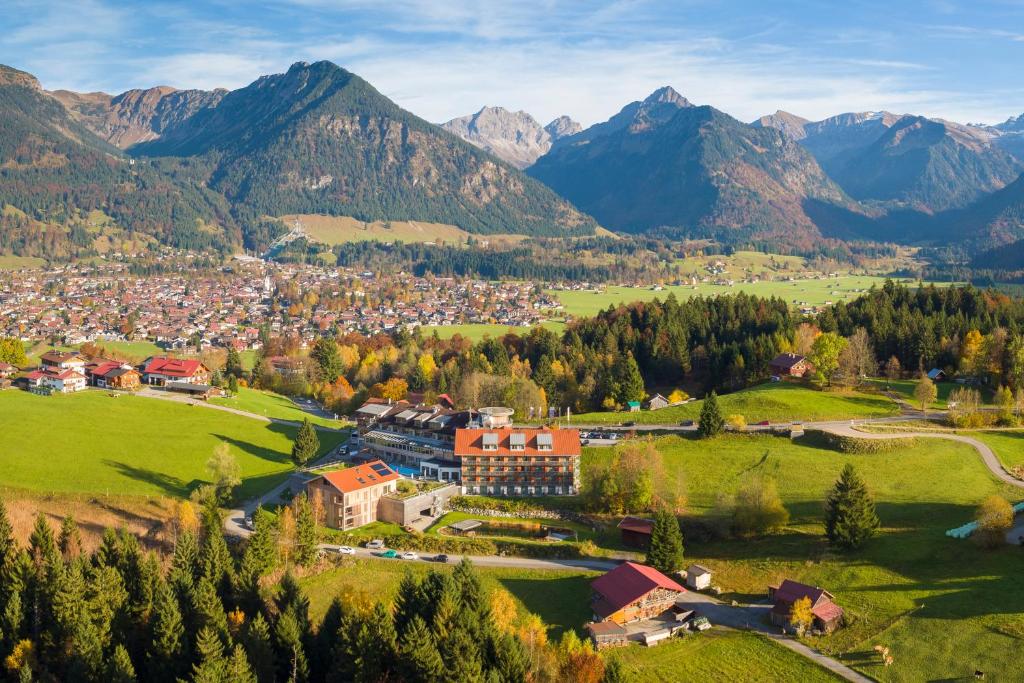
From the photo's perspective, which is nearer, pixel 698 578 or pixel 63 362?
pixel 698 578

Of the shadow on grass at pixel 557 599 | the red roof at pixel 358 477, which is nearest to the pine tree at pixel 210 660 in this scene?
the shadow on grass at pixel 557 599

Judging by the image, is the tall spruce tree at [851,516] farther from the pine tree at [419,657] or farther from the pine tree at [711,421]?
the pine tree at [419,657]

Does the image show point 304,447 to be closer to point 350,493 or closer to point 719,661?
point 350,493

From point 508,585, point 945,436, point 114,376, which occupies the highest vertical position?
point 114,376

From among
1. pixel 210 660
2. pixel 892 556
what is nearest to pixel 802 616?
pixel 892 556

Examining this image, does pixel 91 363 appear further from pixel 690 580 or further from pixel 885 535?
pixel 885 535

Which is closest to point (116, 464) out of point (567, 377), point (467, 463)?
point (467, 463)

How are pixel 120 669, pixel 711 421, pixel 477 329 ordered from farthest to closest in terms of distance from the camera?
pixel 477 329 < pixel 711 421 < pixel 120 669
